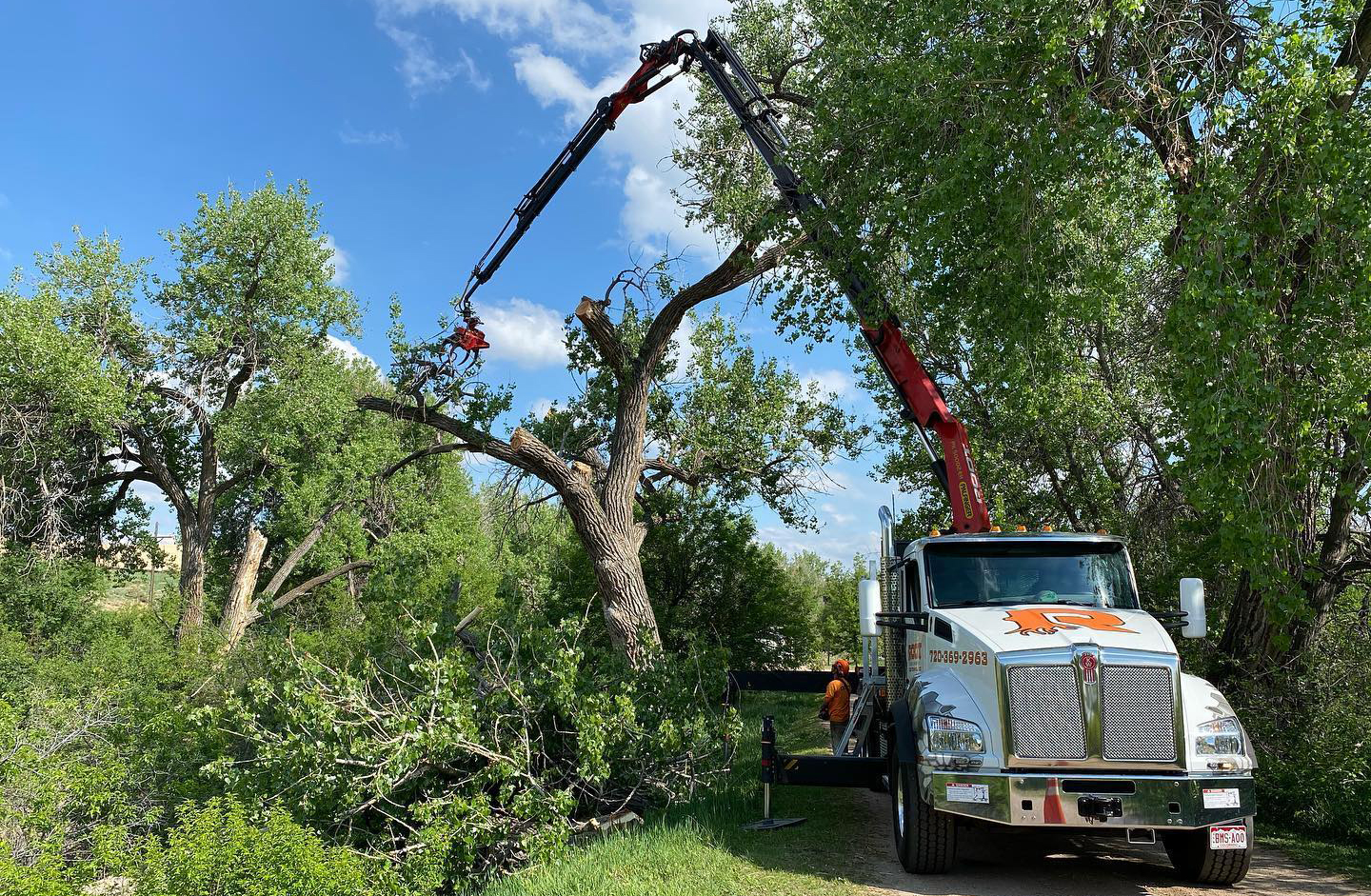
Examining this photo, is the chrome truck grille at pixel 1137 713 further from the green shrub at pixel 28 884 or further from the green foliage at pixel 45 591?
the green foliage at pixel 45 591

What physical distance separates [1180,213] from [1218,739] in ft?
14.4

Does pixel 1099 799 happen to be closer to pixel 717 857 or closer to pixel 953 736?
pixel 953 736

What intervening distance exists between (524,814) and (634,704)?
1.61 meters

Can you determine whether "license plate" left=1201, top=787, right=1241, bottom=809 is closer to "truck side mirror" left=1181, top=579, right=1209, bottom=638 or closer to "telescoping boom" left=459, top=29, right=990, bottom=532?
"truck side mirror" left=1181, top=579, right=1209, bottom=638

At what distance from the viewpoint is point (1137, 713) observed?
6.56 metres

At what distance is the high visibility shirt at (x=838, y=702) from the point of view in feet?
41.8

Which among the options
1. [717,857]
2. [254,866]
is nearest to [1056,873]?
[717,857]

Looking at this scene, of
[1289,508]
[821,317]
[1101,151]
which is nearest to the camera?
[1289,508]

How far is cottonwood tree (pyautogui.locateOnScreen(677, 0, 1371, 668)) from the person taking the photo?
23.6ft

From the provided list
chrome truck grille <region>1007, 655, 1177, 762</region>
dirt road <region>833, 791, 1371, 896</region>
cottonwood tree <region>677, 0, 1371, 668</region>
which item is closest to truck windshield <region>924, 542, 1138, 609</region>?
cottonwood tree <region>677, 0, 1371, 668</region>

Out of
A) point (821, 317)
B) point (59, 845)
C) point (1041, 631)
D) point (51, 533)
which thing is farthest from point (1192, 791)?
point (51, 533)

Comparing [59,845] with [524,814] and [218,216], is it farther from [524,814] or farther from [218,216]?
[218,216]

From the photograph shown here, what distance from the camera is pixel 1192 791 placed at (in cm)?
642

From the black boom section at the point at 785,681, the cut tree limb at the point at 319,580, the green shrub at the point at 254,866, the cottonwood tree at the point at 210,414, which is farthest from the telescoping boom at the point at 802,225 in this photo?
the cut tree limb at the point at 319,580
